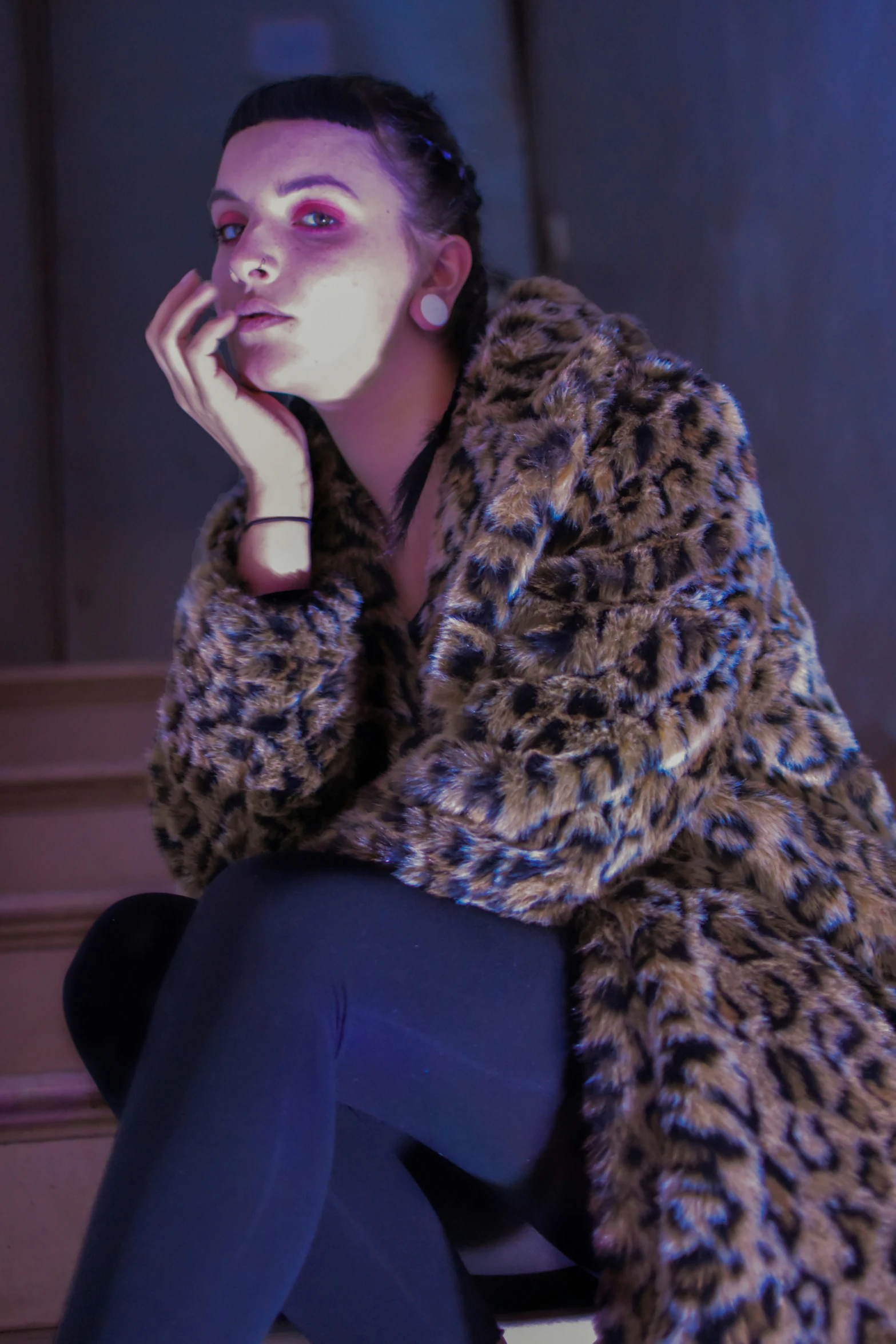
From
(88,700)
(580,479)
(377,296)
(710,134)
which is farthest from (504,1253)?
(710,134)

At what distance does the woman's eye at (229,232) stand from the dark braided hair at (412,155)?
93 millimetres

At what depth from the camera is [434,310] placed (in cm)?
91

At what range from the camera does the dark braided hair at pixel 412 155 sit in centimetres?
89

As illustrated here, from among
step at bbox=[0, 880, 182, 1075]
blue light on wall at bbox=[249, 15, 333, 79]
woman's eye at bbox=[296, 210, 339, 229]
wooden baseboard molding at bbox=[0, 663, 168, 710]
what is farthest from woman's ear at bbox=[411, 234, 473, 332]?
blue light on wall at bbox=[249, 15, 333, 79]

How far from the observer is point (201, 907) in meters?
0.55

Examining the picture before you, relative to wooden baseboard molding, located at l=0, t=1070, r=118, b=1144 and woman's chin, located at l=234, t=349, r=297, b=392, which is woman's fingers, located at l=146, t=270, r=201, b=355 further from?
wooden baseboard molding, located at l=0, t=1070, r=118, b=1144

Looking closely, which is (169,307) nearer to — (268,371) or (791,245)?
(268,371)

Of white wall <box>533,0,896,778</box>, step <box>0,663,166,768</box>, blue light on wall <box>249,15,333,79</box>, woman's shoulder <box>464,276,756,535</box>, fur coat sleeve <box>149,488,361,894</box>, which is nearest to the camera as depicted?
woman's shoulder <box>464,276,756,535</box>

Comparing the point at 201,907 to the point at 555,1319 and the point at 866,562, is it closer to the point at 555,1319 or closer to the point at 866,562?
the point at 555,1319

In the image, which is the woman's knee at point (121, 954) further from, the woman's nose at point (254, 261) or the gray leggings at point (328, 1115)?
the woman's nose at point (254, 261)

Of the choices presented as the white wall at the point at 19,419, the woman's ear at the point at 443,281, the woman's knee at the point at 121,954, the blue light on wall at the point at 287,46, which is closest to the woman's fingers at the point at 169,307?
the woman's ear at the point at 443,281

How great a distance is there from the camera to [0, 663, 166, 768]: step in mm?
1664

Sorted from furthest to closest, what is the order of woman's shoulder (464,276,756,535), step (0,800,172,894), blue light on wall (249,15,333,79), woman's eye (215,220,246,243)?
1. blue light on wall (249,15,333,79)
2. step (0,800,172,894)
3. woman's eye (215,220,246,243)
4. woman's shoulder (464,276,756,535)

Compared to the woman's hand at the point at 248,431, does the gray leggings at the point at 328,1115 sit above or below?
below
